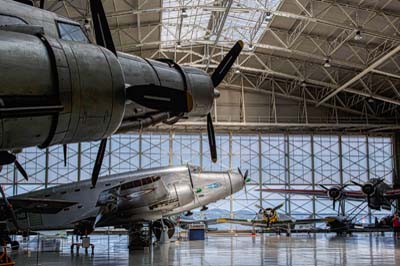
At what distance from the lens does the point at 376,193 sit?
34562mm

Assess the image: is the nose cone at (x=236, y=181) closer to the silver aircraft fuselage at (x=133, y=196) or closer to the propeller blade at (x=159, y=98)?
the silver aircraft fuselage at (x=133, y=196)

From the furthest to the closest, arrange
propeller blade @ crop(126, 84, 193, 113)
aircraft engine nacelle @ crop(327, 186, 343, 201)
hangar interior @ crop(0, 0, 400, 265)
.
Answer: hangar interior @ crop(0, 0, 400, 265) → aircraft engine nacelle @ crop(327, 186, 343, 201) → propeller blade @ crop(126, 84, 193, 113)

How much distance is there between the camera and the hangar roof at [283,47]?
95.0ft

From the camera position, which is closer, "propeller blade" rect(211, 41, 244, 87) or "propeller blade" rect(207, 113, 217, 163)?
"propeller blade" rect(211, 41, 244, 87)

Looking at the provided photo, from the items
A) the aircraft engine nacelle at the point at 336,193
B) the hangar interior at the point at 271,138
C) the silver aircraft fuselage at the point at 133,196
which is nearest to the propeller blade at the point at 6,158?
the silver aircraft fuselage at the point at 133,196

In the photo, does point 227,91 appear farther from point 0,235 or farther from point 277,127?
point 0,235

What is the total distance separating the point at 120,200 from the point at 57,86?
17152mm

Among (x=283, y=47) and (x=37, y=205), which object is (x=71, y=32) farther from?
Result: (x=283, y=47)

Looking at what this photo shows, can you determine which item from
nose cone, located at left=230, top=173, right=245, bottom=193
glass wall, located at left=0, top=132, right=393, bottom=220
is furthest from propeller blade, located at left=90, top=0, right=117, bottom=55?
glass wall, located at left=0, top=132, right=393, bottom=220

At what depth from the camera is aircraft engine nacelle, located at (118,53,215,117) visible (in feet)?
24.4

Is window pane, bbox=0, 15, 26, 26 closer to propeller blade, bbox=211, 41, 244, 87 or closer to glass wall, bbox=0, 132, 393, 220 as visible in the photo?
propeller blade, bbox=211, 41, 244, 87

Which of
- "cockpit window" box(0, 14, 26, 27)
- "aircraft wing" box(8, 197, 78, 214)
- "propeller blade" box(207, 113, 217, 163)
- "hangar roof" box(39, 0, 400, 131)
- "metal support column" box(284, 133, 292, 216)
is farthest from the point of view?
"metal support column" box(284, 133, 292, 216)

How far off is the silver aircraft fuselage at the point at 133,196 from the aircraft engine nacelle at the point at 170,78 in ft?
43.9

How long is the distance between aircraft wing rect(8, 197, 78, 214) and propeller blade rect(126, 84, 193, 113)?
16.1 meters
